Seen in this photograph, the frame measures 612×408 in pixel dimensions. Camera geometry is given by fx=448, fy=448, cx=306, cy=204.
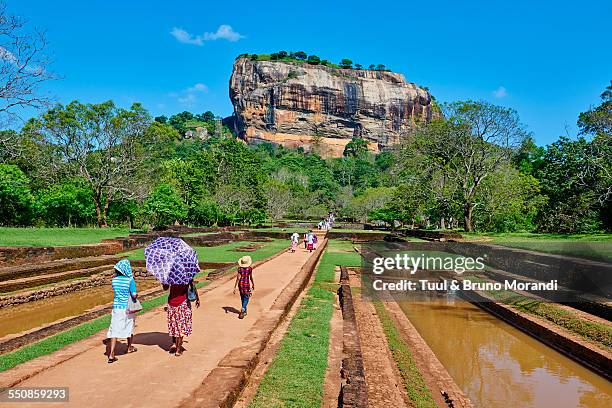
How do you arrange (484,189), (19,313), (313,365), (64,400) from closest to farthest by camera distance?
(64,400), (313,365), (19,313), (484,189)

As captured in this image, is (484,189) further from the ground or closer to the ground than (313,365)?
further from the ground


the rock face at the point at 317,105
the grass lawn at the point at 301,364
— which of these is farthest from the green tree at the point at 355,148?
the grass lawn at the point at 301,364

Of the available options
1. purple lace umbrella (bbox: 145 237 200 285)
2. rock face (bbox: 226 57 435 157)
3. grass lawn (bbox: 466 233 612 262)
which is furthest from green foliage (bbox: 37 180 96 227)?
rock face (bbox: 226 57 435 157)

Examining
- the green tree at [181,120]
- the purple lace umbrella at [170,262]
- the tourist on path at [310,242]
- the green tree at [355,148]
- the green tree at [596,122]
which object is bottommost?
the tourist on path at [310,242]

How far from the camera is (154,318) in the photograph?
7.99 meters

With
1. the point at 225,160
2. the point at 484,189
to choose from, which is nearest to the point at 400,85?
the point at 225,160

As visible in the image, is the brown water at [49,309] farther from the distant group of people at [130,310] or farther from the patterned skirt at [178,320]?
the patterned skirt at [178,320]

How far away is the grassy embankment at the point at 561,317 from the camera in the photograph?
888 centimetres

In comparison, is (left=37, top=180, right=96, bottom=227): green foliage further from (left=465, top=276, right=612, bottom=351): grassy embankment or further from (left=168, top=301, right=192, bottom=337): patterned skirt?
(left=168, top=301, right=192, bottom=337): patterned skirt

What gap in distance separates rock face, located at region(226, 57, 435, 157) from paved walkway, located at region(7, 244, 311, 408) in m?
127

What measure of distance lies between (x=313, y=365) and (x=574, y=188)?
21.2 meters

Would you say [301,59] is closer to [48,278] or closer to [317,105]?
[317,105]

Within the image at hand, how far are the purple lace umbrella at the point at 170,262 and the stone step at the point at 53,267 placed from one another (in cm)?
924

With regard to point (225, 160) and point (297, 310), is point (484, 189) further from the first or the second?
point (225, 160)
